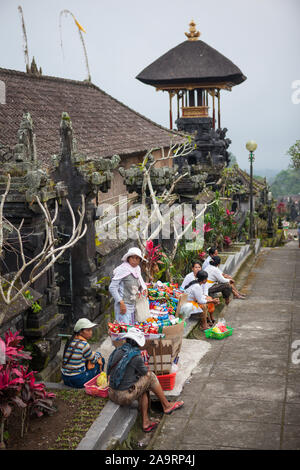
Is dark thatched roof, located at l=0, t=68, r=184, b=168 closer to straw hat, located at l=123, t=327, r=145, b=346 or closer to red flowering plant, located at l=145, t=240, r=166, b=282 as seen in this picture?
red flowering plant, located at l=145, t=240, r=166, b=282

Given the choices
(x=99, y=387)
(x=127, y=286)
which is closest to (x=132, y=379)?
(x=99, y=387)

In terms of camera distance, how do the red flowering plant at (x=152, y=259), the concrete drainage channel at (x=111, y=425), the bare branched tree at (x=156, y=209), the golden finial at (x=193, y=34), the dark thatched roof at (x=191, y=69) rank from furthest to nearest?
the golden finial at (x=193, y=34) → the dark thatched roof at (x=191, y=69) → the bare branched tree at (x=156, y=209) → the red flowering plant at (x=152, y=259) → the concrete drainage channel at (x=111, y=425)

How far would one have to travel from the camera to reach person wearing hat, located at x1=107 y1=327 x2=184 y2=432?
6.72m

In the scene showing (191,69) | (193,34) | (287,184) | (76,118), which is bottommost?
(287,184)

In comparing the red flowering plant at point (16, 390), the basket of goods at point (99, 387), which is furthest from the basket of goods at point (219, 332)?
the red flowering plant at point (16, 390)

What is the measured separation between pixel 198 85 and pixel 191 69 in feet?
3.33

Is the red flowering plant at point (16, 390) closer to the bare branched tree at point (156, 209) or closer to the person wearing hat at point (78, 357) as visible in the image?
the person wearing hat at point (78, 357)

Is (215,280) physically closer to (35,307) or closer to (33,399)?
(35,307)

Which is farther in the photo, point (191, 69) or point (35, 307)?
point (191, 69)

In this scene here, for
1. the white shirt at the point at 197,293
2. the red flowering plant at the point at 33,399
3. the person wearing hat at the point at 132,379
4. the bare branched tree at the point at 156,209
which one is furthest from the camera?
the bare branched tree at the point at 156,209

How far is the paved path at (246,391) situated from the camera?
6.56m

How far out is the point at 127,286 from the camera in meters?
8.85

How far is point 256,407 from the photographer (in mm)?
7250

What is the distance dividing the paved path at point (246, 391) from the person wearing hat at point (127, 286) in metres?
1.32
